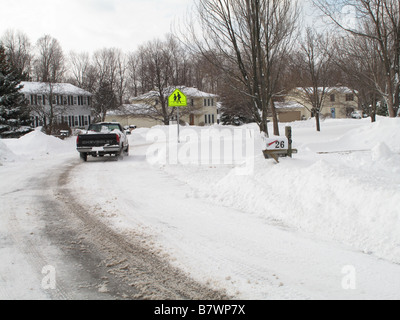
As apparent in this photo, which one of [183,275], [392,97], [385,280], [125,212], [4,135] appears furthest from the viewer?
[4,135]

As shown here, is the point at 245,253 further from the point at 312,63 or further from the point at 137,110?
the point at 137,110

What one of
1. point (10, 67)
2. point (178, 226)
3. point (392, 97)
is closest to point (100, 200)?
point (178, 226)

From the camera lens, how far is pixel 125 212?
7047 millimetres

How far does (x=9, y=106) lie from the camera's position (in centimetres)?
3481

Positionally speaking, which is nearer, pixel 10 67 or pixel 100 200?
pixel 100 200

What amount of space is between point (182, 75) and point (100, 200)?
50.0 metres

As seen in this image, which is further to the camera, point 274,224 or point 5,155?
point 5,155

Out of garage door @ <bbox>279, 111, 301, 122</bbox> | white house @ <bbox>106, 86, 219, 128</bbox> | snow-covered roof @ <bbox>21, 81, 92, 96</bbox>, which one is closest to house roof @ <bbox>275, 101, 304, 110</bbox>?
garage door @ <bbox>279, 111, 301, 122</bbox>

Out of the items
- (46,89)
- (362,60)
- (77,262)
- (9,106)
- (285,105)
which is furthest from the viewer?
(285,105)

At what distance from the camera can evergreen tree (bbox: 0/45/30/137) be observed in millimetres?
33750

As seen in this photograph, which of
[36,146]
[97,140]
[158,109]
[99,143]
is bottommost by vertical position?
[36,146]

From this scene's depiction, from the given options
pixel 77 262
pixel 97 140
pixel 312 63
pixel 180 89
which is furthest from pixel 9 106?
pixel 77 262

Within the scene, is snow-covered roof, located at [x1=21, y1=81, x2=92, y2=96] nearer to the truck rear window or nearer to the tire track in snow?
the truck rear window
